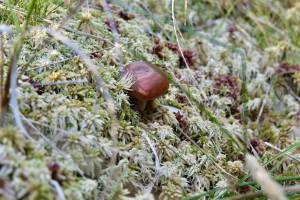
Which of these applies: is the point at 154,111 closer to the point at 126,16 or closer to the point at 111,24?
the point at 111,24

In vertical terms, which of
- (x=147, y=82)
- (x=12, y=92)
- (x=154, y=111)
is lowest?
(x=154, y=111)

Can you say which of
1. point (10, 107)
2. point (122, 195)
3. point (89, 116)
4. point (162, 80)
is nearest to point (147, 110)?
point (162, 80)

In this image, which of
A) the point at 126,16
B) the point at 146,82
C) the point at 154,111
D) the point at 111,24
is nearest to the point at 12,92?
the point at 146,82

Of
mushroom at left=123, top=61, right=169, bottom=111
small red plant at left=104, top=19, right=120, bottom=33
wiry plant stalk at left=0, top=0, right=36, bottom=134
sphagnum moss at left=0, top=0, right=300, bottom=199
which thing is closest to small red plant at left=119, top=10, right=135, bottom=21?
sphagnum moss at left=0, top=0, right=300, bottom=199

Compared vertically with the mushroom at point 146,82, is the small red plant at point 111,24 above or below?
above

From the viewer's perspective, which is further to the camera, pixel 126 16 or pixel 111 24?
pixel 126 16

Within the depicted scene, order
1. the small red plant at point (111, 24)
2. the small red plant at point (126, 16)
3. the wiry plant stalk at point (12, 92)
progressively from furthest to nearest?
the small red plant at point (126, 16), the small red plant at point (111, 24), the wiry plant stalk at point (12, 92)

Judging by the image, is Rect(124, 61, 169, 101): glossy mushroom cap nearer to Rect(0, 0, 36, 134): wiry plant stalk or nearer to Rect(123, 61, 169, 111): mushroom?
Rect(123, 61, 169, 111): mushroom

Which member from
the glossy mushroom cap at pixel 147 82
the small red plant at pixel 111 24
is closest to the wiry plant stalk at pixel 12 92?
the glossy mushroom cap at pixel 147 82

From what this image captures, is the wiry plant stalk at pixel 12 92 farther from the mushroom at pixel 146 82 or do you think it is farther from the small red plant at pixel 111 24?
the small red plant at pixel 111 24
